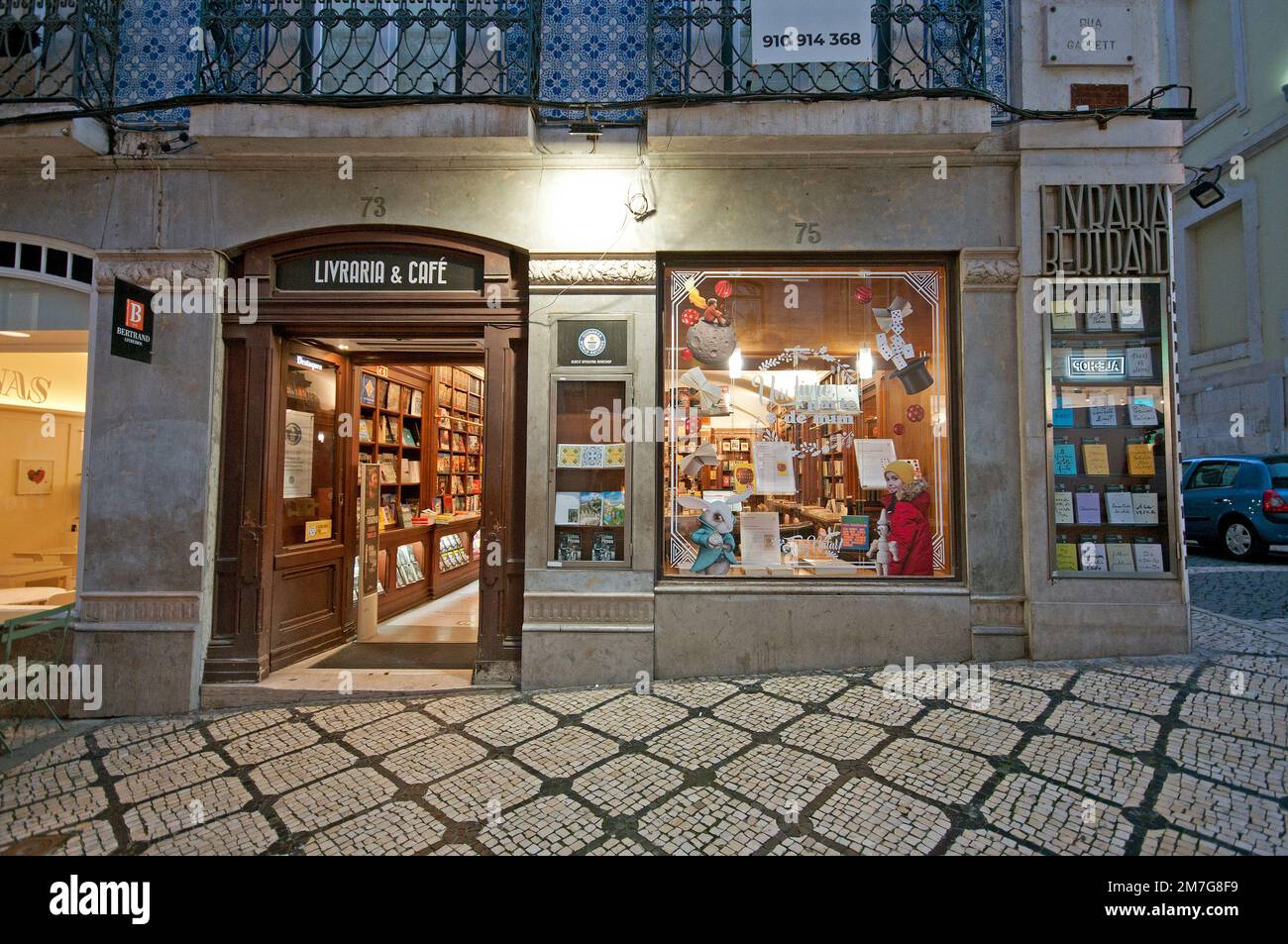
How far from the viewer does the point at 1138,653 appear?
532 centimetres

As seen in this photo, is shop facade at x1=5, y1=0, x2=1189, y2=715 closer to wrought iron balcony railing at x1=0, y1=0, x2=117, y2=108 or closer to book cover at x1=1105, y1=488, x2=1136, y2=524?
book cover at x1=1105, y1=488, x2=1136, y2=524

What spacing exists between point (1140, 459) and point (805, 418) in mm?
3080

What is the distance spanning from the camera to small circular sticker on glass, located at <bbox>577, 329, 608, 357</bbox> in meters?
5.47

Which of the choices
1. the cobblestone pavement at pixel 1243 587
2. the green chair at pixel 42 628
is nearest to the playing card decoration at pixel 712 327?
the green chair at pixel 42 628

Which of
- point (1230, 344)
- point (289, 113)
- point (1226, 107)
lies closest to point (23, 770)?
point (289, 113)

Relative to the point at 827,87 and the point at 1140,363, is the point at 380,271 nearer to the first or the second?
the point at 827,87

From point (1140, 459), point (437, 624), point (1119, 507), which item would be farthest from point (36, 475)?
point (1140, 459)

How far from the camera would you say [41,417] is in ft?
24.0

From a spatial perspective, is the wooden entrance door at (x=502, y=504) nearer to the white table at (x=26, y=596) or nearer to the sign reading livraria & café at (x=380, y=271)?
the sign reading livraria & café at (x=380, y=271)

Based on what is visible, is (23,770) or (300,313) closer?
(23,770)

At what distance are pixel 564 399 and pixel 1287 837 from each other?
208 inches

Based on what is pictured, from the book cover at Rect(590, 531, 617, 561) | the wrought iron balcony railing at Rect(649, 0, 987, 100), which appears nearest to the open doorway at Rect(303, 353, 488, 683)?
the book cover at Rect(590, 531, 617, 561)

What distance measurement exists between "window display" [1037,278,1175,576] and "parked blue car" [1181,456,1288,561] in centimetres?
575

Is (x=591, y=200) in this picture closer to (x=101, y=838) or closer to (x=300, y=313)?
(x=300, y=313)
